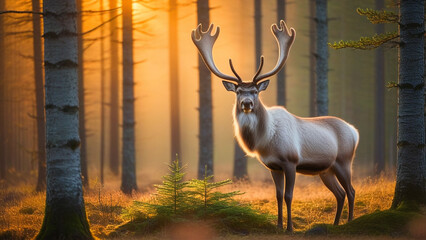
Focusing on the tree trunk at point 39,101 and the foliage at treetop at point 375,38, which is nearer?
the foliage at treetop at point 375,38

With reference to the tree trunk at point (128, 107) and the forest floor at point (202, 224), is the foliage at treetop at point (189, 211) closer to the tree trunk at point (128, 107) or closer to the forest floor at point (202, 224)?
the forest floor at point (202, 224)

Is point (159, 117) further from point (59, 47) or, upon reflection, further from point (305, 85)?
point (59, 47)

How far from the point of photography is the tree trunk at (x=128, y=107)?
44.5 feet

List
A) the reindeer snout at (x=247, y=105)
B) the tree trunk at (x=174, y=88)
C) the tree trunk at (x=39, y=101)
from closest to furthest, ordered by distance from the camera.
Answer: the reindeer snout at (x=247, y=105) < the tree trunk at (x=39, y=101) < the tree trunk at (x=174, y=88)

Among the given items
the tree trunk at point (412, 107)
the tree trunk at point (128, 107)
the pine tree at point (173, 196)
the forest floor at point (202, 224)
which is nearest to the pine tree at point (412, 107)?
the tree trunk at point (412, 107)

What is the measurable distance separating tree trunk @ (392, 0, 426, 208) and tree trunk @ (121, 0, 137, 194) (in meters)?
8.37

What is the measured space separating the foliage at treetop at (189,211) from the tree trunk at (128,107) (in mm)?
6068

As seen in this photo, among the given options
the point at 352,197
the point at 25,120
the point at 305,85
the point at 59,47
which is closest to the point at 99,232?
the point at 59,47

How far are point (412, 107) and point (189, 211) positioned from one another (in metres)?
4.47

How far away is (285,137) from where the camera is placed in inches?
318

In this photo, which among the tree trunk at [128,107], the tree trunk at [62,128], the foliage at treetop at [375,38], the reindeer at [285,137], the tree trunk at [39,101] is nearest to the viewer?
the tree trunk at [62,128]

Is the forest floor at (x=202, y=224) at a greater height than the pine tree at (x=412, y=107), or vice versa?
the pine tree at (x=412, y=107)

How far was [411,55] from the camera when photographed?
7770 millimetres

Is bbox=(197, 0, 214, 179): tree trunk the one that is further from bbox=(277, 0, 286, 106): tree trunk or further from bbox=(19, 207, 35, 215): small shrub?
bbox=(19, 207, 35, 215): small shrub
